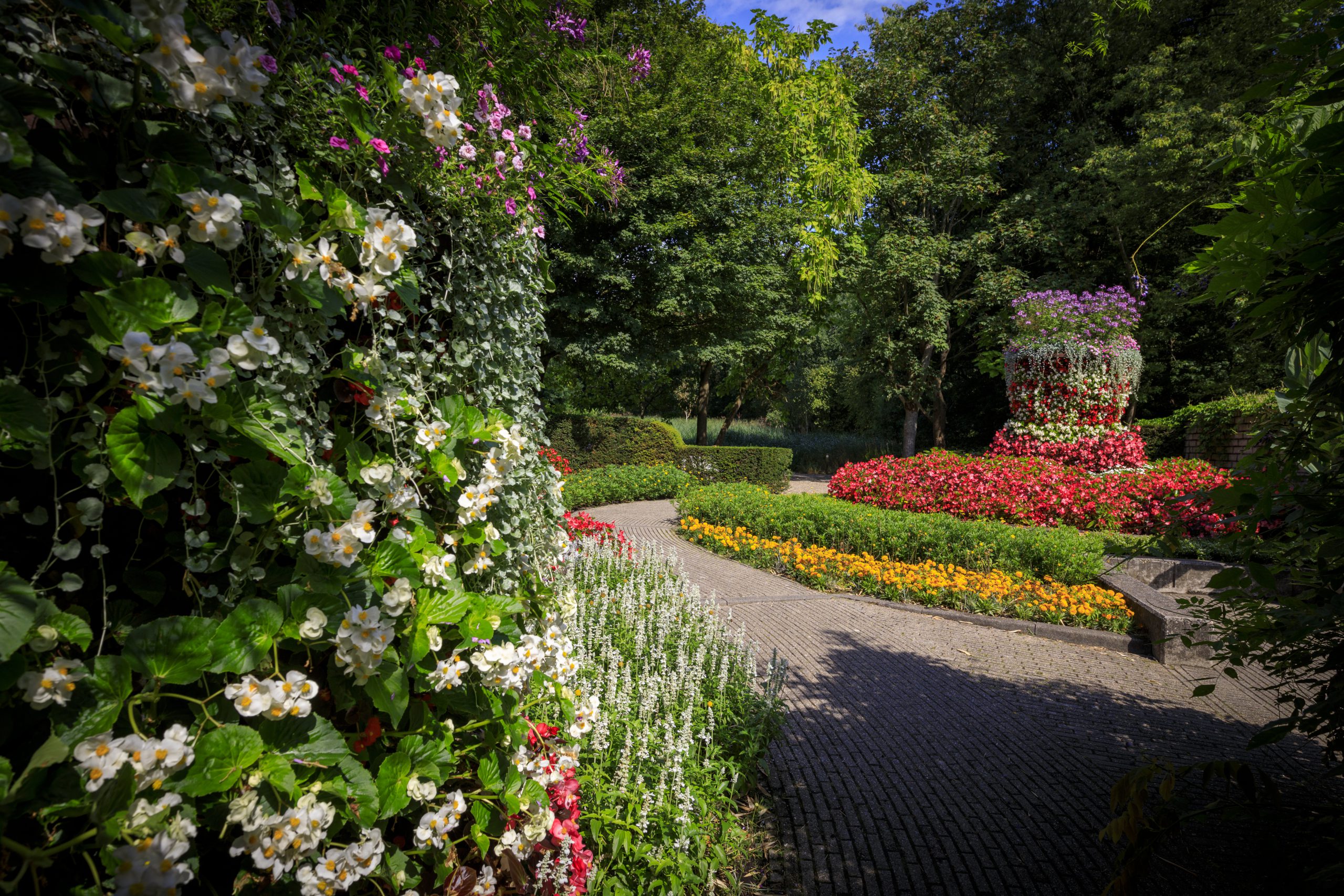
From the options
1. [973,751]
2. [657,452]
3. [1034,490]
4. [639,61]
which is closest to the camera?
[973,751]

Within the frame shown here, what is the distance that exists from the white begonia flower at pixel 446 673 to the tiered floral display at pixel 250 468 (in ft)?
0.06

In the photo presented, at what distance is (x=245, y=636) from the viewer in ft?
3.63

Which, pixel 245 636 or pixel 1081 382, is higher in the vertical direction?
pixel 1081 382

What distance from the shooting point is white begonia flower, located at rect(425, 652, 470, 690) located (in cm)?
145

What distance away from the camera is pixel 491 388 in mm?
1926

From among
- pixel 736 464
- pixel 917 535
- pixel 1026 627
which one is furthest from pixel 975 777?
pixel 736 464

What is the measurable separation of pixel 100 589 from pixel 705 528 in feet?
26.0

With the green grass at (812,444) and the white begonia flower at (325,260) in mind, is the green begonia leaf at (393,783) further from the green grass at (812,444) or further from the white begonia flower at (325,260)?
the green grass at (812,444)

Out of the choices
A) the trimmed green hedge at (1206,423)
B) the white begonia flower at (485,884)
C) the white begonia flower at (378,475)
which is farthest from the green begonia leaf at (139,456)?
the trimmed green hedge at (1206,423)

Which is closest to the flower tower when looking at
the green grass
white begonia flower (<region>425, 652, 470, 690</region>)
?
white begonia flower (<region>425, 652, 470, 690</region>)

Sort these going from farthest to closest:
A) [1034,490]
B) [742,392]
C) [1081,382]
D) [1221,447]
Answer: [742,392]
[1081,382]
[1221,447]
[1034,490]

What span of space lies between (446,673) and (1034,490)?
9.18m

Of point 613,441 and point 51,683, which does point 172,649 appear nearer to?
point 51,683

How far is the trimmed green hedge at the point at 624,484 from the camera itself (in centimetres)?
1140
